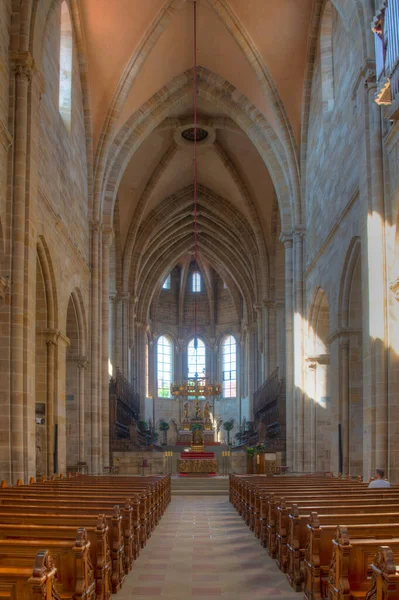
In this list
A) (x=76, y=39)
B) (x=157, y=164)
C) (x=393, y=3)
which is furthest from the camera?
(x=157, y=164)

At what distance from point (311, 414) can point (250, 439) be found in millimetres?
11703

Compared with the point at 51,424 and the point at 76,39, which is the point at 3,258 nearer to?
the point at 51,424

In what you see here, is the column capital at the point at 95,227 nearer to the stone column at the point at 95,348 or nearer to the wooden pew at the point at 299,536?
the stone column at the point at 95,348

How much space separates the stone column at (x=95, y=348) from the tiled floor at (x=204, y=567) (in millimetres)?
10669

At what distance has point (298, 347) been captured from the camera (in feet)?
86.7

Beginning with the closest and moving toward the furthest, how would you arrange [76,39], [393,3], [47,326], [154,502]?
[393,3], [154,502], [47,326], [76,39]

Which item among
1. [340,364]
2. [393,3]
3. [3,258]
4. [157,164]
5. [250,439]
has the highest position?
[157,164]

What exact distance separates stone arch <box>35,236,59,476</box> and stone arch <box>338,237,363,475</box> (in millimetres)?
8050

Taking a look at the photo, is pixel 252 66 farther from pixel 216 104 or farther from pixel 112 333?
pixel 112 333

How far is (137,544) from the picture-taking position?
1087cm

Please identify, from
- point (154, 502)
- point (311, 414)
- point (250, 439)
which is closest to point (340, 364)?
point (311, 414)

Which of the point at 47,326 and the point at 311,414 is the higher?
the point at 47,326

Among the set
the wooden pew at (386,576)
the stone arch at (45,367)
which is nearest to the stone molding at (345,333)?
the stone arch at (45,367)

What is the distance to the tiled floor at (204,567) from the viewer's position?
8164 millimetres
